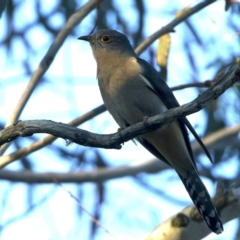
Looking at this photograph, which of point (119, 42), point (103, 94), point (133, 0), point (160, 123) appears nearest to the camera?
point (160, 123)

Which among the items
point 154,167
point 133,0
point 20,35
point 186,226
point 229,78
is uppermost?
point 20,35

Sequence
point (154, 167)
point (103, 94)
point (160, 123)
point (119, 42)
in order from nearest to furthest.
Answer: point (160, 123)
point (103, 94)
point (119, 42)
point (154, 167)

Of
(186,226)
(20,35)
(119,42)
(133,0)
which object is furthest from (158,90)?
(20,35)

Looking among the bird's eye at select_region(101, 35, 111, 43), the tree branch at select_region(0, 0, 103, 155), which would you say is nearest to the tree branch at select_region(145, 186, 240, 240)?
the tree branch at select_region(0, 0, 103, 155)

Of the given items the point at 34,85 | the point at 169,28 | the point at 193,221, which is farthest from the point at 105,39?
the point at 193,221

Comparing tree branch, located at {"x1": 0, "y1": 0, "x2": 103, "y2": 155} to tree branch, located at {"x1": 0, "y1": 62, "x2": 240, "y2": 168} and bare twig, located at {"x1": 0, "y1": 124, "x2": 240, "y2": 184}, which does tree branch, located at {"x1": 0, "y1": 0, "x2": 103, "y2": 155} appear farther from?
tree branch, located at {"x1": 0, "y1": 62, "x2": 240, "y2": 168}

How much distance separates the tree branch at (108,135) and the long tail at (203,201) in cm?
106

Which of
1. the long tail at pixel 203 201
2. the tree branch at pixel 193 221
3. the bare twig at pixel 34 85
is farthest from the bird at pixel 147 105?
the bare twig at pixel 34 85

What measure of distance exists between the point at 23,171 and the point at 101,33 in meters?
1.56

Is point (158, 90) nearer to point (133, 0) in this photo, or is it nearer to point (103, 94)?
point (103, 94)

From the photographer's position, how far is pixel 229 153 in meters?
7.30

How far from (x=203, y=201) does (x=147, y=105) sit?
0.91 m

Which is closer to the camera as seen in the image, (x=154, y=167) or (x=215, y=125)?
(x=154, y=167)

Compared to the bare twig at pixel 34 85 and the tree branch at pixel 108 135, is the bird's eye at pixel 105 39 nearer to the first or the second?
the bare twig at pixel 34 85
